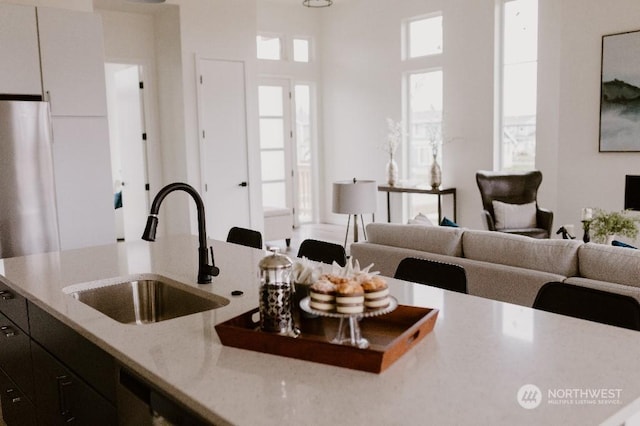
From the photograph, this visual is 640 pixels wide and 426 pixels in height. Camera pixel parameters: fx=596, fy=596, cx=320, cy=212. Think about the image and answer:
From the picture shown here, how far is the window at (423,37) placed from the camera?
818cm

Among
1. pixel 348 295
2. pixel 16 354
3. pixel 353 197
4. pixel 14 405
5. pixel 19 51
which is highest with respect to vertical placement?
pixel 19 51

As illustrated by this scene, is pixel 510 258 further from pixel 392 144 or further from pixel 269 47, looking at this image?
pixel 269 47

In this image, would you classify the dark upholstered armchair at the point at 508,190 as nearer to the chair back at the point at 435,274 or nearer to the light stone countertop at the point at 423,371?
the chair back at the point at 435,274

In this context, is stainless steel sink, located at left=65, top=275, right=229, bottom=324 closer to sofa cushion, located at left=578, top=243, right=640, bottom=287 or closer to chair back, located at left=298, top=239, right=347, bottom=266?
chair back, located at left=298, top=239, right=347, bottom=266

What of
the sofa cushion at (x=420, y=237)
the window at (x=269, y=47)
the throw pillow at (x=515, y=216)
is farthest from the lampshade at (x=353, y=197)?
the window at (x=269, y=47)

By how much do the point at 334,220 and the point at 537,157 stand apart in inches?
149

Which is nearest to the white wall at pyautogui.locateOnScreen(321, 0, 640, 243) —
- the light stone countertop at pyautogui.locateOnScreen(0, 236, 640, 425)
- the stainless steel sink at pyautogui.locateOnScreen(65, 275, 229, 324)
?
the light stone countertop at pyautogui.locateOnScreen(0, 236, 640, 425)

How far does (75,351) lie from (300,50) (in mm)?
8329

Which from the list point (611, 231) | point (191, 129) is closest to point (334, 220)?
point (191, 129)

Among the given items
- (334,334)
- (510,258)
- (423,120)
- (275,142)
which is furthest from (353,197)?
(334,334)

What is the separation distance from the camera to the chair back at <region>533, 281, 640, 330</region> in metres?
1.98

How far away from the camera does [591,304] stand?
206 cm

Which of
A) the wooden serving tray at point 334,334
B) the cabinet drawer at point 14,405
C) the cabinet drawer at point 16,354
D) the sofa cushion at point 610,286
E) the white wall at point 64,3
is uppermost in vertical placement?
the white wall at point 64,3

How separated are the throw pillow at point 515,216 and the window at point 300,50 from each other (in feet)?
15.0
